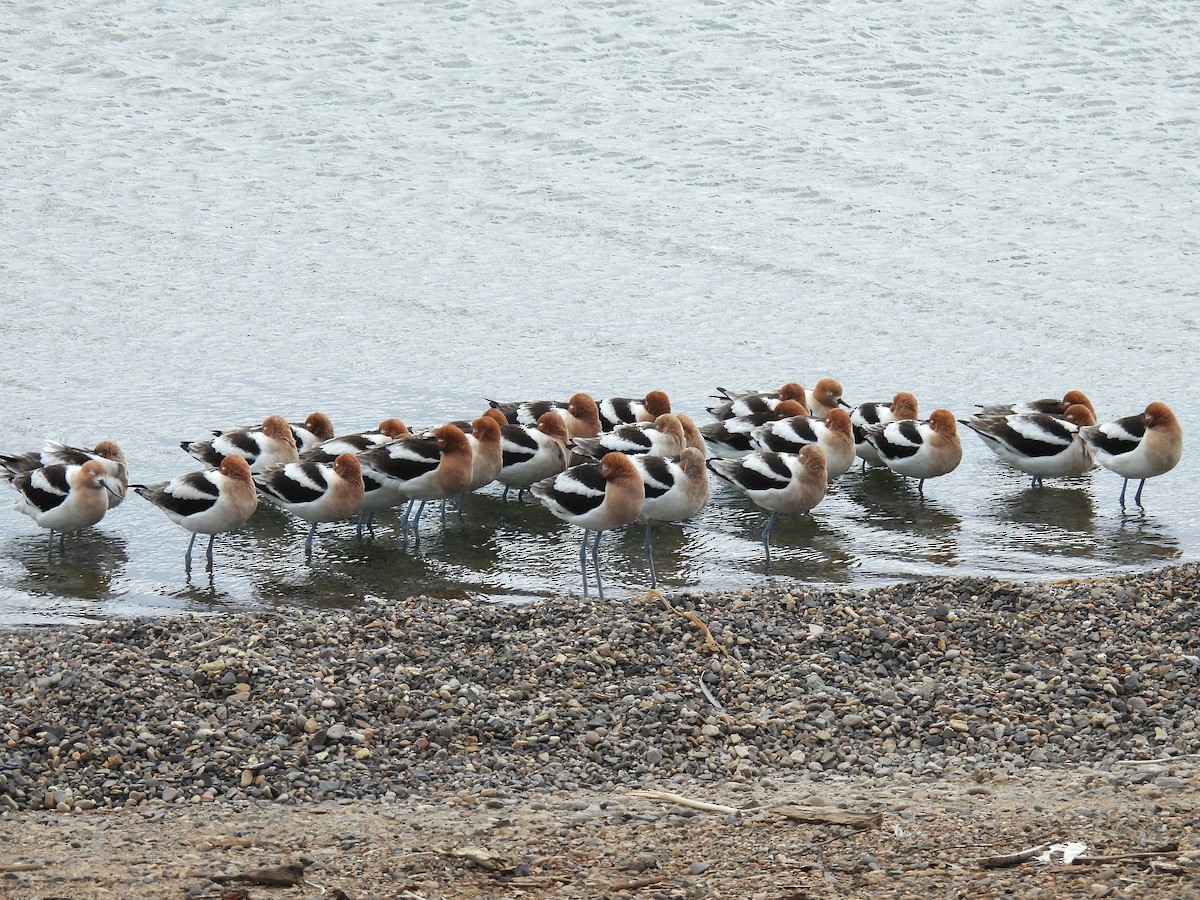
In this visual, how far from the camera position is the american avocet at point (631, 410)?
13.1 m

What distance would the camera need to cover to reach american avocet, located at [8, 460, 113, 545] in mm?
11070

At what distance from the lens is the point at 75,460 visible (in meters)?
11.5

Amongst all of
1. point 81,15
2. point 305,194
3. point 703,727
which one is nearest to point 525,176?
point 305,194

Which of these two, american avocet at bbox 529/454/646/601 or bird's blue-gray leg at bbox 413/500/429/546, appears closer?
american avocet at bbox 529/454/646/601

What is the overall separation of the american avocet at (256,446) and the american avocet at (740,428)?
3.43 metres

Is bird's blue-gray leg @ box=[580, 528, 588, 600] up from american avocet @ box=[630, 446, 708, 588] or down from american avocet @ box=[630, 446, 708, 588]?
down

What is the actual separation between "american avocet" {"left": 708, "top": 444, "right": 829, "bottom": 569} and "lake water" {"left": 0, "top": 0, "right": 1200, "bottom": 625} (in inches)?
12.1

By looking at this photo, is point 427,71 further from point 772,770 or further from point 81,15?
point 772,770

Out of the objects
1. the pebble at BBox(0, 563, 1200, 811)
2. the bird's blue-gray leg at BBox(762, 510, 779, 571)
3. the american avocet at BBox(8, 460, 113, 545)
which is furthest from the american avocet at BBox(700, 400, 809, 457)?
the american avocet at BBox(8, 460, 113, 545)

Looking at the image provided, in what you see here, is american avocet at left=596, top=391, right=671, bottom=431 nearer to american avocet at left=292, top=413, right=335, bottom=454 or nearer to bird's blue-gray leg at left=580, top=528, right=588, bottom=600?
american avocet at left=292, top=413, right=335, bottom=454

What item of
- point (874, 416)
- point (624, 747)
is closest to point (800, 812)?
point (624, 747)

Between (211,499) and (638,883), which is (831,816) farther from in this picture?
(211,499)

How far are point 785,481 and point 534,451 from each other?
6.70 ft

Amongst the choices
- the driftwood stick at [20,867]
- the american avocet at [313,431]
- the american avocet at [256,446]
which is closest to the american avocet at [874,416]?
the american avocet at [313,431]
